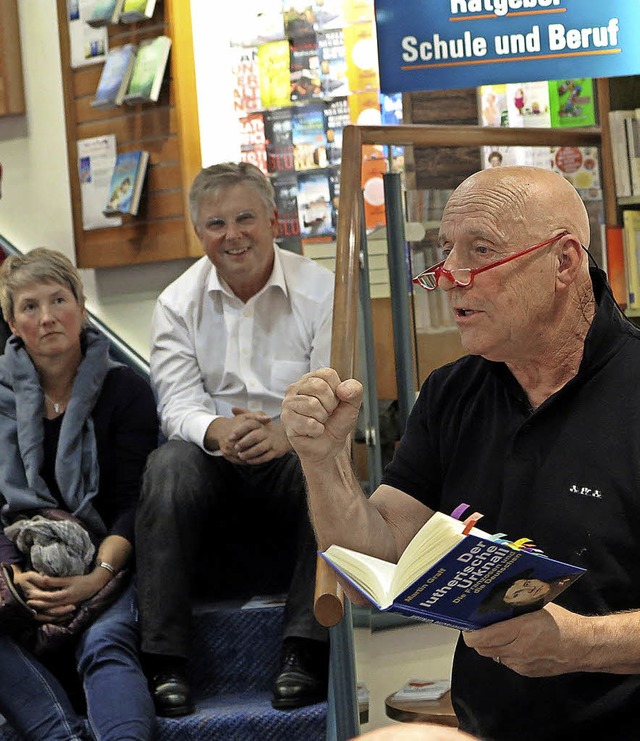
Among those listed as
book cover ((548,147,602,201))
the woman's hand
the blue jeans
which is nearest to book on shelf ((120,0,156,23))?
book cover ((548,147,602,201))

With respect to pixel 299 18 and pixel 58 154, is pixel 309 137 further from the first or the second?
pixel 58 154

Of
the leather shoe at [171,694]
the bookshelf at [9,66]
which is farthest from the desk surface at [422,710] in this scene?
the bookshelf at [9,66]

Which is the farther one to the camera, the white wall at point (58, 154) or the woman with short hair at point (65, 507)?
the white wall at point (58, 154)

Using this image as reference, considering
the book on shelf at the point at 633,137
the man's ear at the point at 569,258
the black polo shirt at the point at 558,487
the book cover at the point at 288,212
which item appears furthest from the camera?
the book cover at the point at 288,212

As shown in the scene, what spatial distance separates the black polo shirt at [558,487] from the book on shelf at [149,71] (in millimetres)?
2933

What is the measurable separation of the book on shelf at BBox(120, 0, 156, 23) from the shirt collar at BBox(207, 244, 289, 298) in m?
1.46

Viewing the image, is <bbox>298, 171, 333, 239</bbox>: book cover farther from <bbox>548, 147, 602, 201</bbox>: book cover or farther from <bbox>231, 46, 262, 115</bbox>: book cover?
<bbox>548, 147, 602, 201</bbox>: book cover

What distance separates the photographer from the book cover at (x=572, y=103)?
435 centimetres

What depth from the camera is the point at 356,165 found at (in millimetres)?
3117

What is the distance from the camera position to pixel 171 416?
3289 millimetres

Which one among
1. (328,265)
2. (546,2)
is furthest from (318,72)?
(546,2)

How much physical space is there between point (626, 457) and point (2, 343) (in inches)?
95.0

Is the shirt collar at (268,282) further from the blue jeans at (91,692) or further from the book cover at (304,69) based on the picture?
the book cover at (304,69)

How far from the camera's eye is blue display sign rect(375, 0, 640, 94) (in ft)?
11.3
